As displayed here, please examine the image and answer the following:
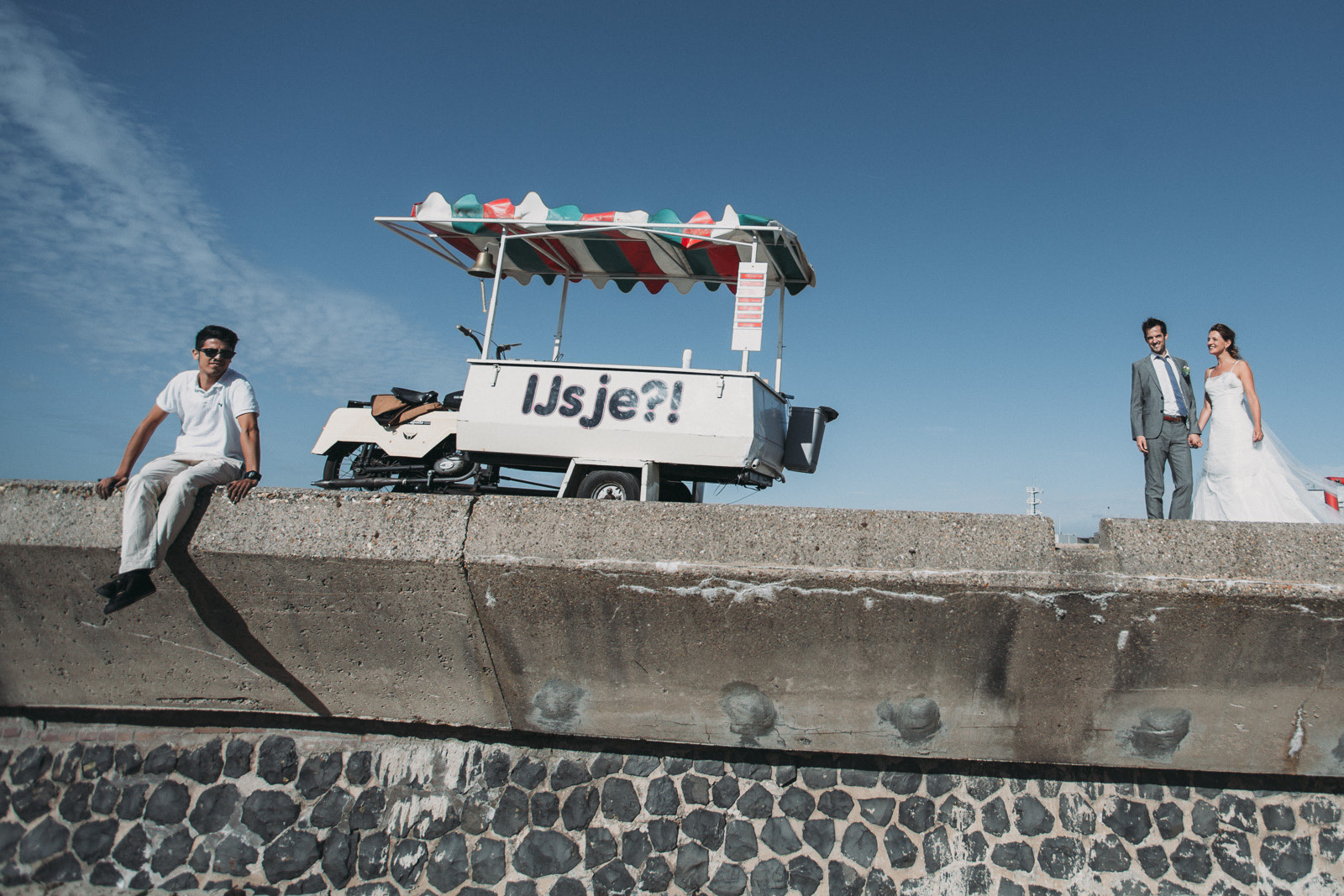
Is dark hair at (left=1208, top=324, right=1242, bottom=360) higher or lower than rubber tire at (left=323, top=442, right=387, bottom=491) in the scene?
higher

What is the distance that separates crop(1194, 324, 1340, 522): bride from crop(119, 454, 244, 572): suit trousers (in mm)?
5756

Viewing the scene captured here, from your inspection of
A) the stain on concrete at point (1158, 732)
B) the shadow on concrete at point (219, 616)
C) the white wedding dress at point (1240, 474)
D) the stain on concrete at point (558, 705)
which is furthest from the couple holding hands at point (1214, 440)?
the shadow on concrete at point (219, 616)

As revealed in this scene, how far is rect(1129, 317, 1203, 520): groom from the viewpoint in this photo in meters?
5.07

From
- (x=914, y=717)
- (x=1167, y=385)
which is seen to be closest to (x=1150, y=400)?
(x=1167, y=385)

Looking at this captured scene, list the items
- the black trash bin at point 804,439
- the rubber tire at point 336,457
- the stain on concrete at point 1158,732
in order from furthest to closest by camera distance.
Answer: the rubber tire at point 336,457 < the black trash bin at point 804,439 < the stain on concrete at point 1158,732

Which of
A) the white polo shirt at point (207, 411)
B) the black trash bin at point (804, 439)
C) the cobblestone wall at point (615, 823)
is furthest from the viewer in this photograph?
the black trash bin at point (804, 439)

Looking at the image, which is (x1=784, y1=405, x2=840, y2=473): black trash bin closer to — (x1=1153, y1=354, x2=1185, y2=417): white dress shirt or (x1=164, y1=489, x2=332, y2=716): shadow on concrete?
(x1=1153, y1=354, x2=1185, y2=417): white dress shirt

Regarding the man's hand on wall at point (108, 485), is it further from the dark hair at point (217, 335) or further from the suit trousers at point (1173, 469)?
the suit trousers at point (1173, 469)

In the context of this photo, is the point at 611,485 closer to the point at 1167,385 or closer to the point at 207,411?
the point at 207,411

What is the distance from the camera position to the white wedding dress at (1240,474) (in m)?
4.59

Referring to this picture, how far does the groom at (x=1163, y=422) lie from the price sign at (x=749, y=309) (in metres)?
2.69

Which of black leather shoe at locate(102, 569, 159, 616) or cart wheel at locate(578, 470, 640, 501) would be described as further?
cart wheel at locate(578, 470, 640, 501)

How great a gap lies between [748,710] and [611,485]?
2498mm

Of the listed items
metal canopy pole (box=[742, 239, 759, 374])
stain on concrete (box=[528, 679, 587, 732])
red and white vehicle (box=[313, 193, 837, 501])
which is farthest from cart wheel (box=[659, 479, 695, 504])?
stain on concrete (box=[528, 679, 587, 732])
